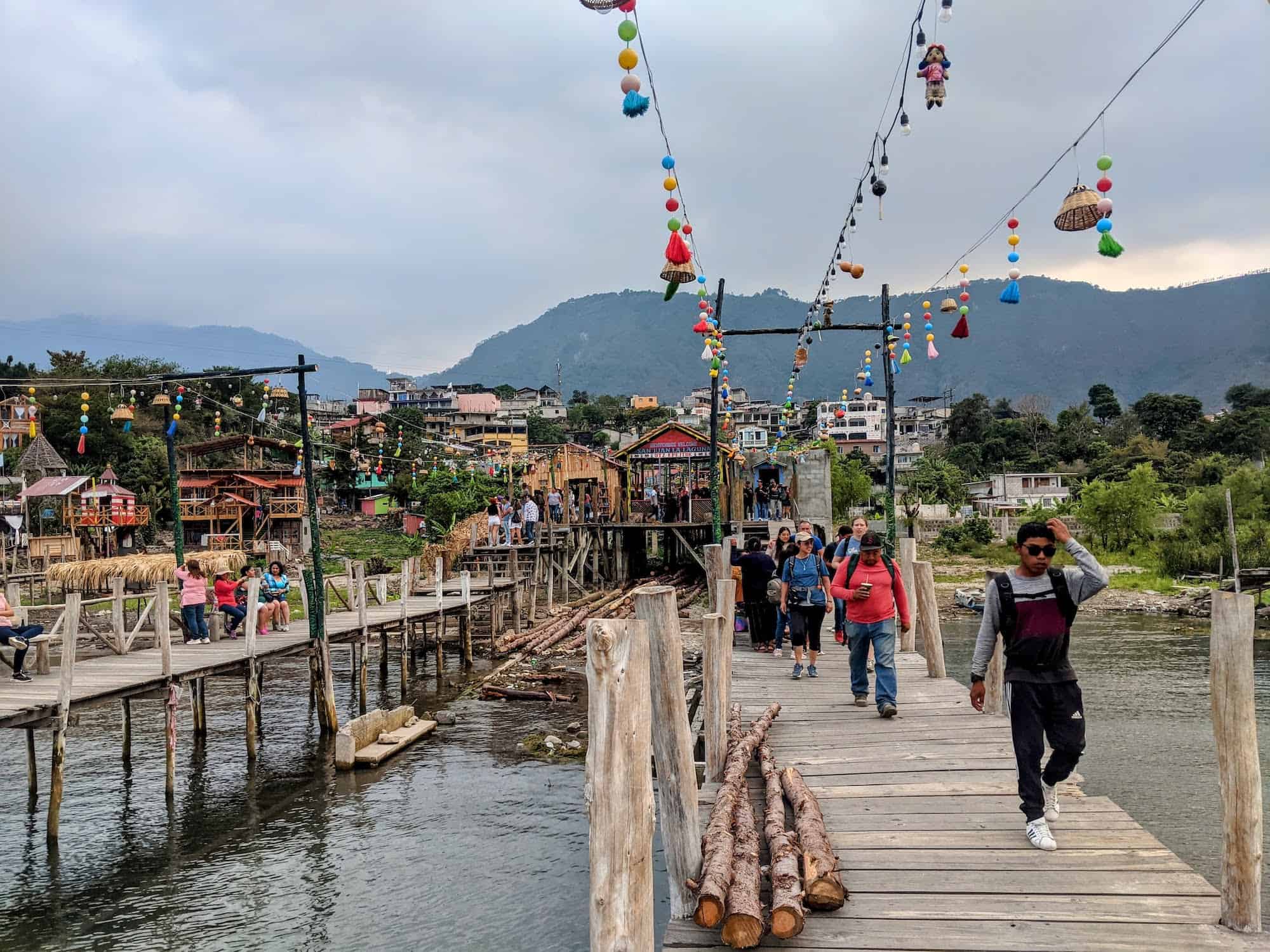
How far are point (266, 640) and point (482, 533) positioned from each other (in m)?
17.8

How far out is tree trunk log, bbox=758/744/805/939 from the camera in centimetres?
450

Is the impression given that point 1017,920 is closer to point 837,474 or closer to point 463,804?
point 463,804

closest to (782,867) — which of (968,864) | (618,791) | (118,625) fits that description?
(968,864)

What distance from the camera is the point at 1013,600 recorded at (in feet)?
18.8

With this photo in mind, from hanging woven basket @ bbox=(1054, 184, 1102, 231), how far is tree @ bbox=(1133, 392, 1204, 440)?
82.2 m

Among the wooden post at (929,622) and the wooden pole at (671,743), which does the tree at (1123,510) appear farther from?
the wooden pole at (671,743)

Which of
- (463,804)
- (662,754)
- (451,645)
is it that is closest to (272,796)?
(463,804)

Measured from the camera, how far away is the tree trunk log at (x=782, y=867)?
4500 mm

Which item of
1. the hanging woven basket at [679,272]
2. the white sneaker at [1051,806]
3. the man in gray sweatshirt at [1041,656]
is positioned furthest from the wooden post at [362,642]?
the man in gray sweatshirt at [1041,656]

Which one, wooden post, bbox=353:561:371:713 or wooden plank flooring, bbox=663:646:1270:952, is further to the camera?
wooden post, bbox=353:561:371:713

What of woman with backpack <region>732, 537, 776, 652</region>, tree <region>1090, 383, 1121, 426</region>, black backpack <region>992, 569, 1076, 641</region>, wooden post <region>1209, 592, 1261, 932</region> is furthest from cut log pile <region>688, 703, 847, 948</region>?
tree <region>1090, 383, 1121, 426</region>

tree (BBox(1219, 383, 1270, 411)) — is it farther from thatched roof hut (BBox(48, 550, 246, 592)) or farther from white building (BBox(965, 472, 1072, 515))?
thatched roof hut (BBox(48, 550, 246, 592))

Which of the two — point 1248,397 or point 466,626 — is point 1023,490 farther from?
point 466,626

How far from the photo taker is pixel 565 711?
18.5 m
